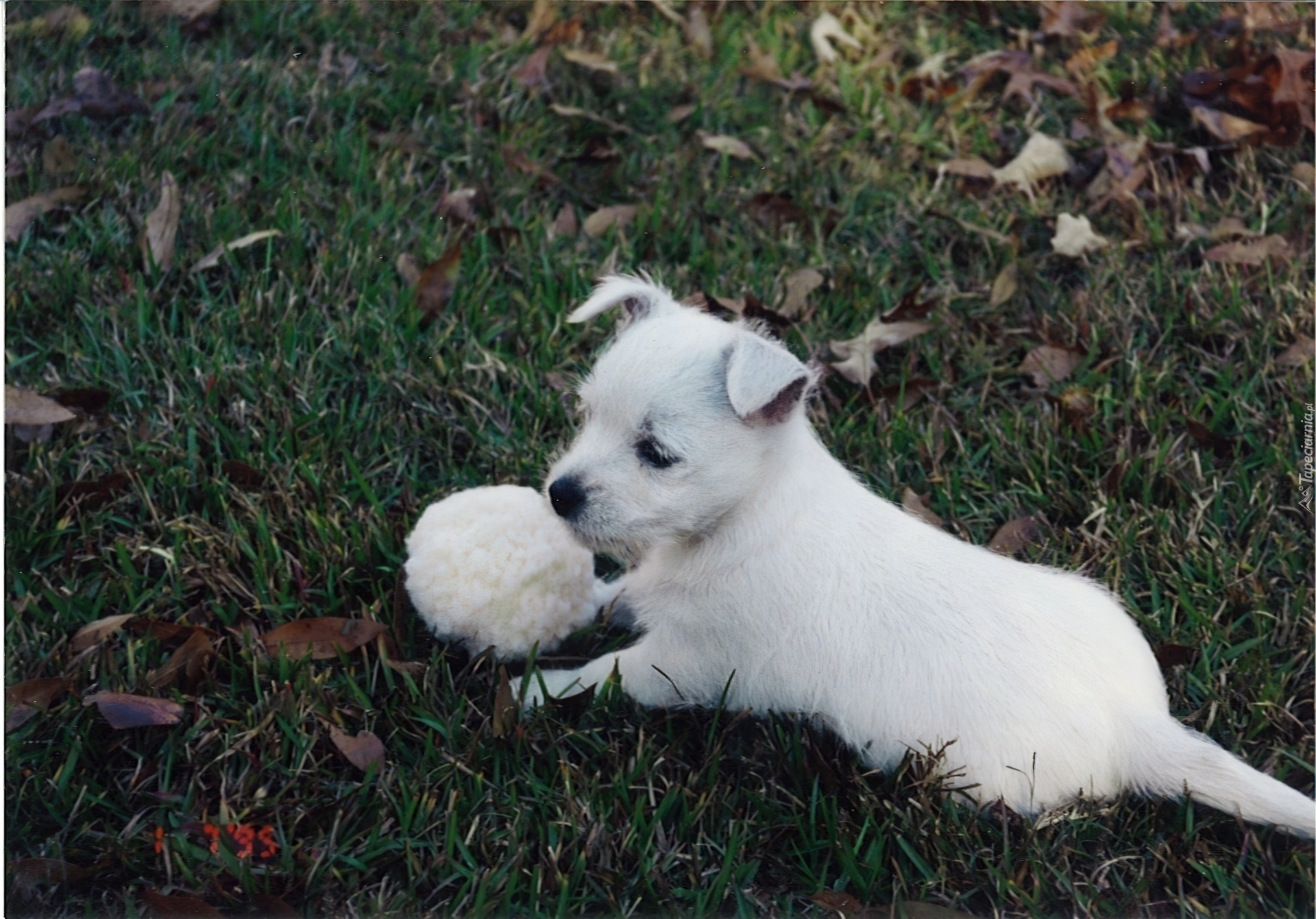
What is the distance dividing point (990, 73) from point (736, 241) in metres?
1.86

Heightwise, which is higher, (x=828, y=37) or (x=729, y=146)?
(x=828, y=37)

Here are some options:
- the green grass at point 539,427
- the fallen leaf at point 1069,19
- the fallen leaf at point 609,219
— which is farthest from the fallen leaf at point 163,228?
the fallen leaf at point 1069,19

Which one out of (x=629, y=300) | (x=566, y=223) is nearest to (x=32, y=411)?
(x=629, y=300)

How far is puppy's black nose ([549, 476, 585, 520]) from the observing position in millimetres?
2627

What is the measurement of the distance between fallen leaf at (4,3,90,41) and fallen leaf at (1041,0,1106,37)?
181 inches

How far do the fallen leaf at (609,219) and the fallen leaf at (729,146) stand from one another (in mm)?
573

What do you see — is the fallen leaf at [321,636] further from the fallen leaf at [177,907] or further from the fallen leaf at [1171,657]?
the fallen leaf at [1171,657]

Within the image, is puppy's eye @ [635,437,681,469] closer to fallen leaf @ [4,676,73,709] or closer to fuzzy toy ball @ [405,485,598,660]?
fuzzy toy ball @ [405,485,598,660]

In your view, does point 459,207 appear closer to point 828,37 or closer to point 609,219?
point 609,219

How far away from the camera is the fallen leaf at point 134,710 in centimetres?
269

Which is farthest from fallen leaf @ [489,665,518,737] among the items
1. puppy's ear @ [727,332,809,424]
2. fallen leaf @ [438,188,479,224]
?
fallen leaf @ [438,188,479,224]

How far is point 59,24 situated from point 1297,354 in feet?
17.5

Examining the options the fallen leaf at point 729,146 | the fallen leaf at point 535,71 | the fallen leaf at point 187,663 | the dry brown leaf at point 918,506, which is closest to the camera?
the fallen leaf at point 187,663

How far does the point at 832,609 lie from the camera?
2.62 metres
